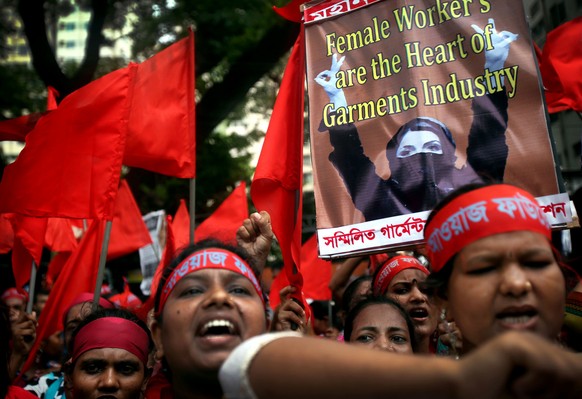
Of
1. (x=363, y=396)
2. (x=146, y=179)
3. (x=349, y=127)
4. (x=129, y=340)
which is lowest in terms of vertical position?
(x=363, y=396)

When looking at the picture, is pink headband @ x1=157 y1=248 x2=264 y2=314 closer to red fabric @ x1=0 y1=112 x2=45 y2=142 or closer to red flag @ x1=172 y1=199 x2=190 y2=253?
red fabric @ x1=0 y1=112 x2=45 y2=142

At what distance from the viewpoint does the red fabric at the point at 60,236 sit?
658 centimetres

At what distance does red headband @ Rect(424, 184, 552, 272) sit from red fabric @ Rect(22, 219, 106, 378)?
3769 millimetres

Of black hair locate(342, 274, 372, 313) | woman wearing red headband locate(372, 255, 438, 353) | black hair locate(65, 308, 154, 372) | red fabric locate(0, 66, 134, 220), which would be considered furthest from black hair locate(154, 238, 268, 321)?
black hair locate(342, 274, 372, 313)

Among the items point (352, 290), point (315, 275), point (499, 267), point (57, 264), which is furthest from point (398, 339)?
point (57, 264)

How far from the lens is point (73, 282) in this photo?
534 cm

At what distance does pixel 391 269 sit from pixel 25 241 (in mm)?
2907

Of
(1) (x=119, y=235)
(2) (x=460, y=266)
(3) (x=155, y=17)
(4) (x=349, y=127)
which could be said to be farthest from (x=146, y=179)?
(2) (x=460, y=266)

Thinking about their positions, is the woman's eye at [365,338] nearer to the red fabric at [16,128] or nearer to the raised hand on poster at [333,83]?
the raised hand on poster at [333,83]

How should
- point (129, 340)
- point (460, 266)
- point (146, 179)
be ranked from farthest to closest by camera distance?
point (146, 179) < point (129, 340) < point (460, 266)

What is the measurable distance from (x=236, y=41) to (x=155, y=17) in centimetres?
139

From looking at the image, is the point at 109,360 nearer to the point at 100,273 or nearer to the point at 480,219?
the point at 100,273

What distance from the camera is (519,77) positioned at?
337 cm

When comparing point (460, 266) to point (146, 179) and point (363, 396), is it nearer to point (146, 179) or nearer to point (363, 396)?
point (363, 396)
